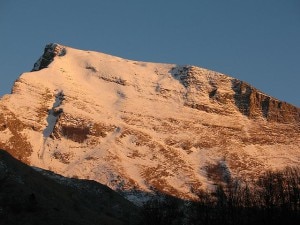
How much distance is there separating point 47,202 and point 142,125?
3565 inches

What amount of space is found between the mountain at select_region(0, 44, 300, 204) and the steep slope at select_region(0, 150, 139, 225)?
72.9 ft

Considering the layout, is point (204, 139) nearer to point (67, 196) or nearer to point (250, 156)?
point (250, 156)

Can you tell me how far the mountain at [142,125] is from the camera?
5133 inches

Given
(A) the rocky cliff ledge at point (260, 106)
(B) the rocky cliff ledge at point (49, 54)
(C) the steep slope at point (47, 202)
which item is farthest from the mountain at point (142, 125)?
(C) the steep slope at point (47, 202)

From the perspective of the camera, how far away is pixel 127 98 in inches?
6737

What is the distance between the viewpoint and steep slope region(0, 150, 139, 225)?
62.1m

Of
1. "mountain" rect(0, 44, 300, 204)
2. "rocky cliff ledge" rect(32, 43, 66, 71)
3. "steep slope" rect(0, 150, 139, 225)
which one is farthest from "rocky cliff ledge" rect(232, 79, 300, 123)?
"steep slope" rect(0, 150, 139, 225)

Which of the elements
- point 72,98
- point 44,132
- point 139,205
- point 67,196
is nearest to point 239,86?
point 72,98

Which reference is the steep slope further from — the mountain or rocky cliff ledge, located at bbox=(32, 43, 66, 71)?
rocky cliff ledge, located at bbox=(32, 43, 66, 71)

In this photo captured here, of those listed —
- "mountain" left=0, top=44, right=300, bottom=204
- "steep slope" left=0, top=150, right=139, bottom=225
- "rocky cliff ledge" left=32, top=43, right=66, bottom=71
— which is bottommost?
"steep slope" left=0, top=150, right=139, bottom=225

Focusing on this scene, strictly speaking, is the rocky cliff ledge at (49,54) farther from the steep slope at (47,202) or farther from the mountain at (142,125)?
the steep slope at (47,202)

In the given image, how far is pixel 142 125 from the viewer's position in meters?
157

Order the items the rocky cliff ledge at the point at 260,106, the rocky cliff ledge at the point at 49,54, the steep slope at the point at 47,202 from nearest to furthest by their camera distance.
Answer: the steep slope at the point at 47,202, the rocky cliff ledge at the point at 260,106, the rocky cliff ledge at the point at 49,54

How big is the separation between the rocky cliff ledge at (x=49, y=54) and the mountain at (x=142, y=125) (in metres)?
0.50
